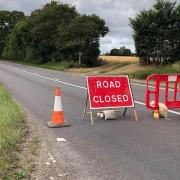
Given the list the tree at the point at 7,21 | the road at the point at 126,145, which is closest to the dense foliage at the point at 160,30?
the road at the point at 126,145

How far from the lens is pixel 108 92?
35.9 feet

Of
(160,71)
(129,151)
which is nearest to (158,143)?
(129,151)

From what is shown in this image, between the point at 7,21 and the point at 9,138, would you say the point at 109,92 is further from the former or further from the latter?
the point at 7,21

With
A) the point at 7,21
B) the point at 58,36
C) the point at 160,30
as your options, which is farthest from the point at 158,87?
the point at 7,21

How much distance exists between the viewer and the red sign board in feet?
35.3

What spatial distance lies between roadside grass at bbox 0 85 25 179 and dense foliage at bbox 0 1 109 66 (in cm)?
3696

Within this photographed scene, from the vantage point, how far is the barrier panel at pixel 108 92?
10734 millimetres

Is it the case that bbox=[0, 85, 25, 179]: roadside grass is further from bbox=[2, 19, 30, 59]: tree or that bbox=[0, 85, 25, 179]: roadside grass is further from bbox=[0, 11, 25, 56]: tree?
bbox=[0, 11, 25, 56]: tree

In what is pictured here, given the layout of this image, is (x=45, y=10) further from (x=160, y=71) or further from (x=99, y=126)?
(x=99, y=126)

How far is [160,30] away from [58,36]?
26.6m

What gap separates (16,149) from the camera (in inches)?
289

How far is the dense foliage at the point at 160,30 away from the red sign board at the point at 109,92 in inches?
857

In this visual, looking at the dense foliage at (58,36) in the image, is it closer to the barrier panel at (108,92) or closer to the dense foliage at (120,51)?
the dense foliage at (120,51)

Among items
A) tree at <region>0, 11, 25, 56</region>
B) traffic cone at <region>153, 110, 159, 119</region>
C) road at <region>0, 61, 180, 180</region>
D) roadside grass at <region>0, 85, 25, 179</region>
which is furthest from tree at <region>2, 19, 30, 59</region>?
road at <region>0, 61, 180, 180</region>
